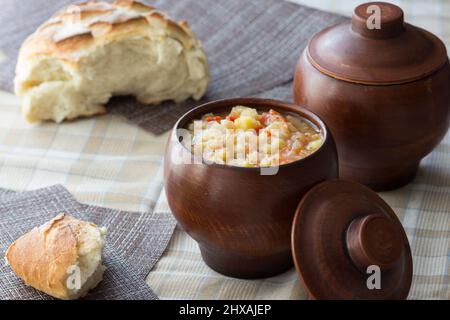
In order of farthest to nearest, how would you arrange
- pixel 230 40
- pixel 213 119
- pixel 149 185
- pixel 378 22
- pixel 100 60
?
1. pixel 230 40
2. pixel 100 60
3. pixel 149 185
4. pixel 378 22
5. pixel 213 119

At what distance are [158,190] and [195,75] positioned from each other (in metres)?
0.49

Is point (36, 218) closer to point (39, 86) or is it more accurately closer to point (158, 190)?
point (158, 190)

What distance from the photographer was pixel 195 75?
231 cm

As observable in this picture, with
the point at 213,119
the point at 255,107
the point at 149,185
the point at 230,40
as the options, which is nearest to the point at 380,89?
the point at 255,107

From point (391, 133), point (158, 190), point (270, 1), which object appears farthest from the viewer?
point (270, 1)

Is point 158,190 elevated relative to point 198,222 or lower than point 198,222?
lower

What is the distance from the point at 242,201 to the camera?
1.47 m

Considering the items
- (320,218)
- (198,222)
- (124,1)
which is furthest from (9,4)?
(320,218)

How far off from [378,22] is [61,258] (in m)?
0.92

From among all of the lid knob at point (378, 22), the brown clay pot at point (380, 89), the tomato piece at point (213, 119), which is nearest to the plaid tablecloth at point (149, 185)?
the brown clay pot at point (380, 89)

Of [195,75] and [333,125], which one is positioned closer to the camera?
[333,125]

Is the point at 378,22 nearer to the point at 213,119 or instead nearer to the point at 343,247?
the point at 213,119

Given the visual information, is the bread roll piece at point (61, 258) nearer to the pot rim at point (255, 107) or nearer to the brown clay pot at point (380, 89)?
the pot rim at point (255, 107)

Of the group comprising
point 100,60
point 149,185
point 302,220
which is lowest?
point 149,185
